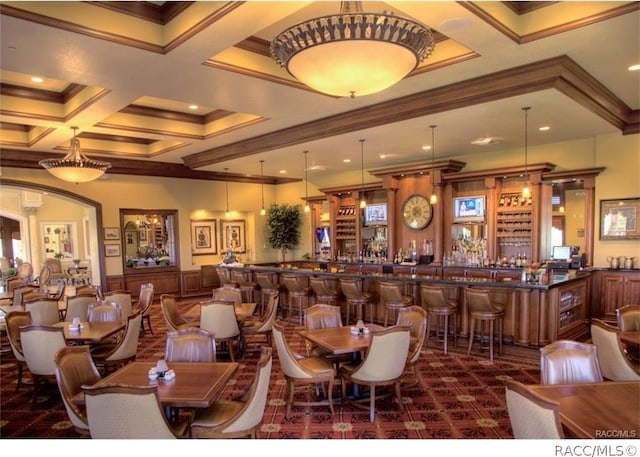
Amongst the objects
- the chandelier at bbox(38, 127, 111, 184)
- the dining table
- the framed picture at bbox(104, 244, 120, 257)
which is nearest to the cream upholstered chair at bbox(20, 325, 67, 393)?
the chandelier at bbox(38, 127, 111, 184)

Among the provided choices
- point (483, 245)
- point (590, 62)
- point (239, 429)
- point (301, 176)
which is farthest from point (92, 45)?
point (301, 176)

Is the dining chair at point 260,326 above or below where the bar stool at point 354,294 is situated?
below

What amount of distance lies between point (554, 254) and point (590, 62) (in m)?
4.34

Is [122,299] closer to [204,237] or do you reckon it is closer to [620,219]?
[204,237]

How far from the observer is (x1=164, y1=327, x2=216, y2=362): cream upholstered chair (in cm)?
380

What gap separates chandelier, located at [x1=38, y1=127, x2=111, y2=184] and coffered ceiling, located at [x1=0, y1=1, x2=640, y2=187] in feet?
1.72

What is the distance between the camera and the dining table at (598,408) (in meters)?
2.20

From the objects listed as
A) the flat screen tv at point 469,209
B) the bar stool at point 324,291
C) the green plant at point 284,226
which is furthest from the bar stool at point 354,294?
the green plant at point 284,226

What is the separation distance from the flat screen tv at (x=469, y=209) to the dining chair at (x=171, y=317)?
20.4 feet

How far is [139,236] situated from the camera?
11.0m

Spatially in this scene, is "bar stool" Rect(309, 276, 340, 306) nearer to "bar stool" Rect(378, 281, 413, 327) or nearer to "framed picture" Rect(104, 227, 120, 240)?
"bar stool" Rect(378, 281, 413, 327)

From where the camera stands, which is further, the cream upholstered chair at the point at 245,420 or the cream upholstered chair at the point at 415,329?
the cream upholstered chair at the point at 415,329

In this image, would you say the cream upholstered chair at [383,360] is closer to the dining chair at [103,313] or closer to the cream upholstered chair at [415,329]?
the cream upholstered chair at [415,329]

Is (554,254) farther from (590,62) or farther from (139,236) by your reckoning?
(139,236)
